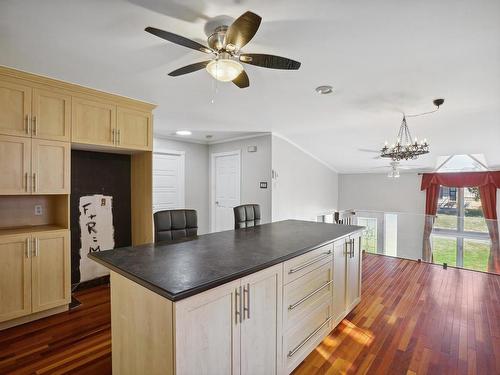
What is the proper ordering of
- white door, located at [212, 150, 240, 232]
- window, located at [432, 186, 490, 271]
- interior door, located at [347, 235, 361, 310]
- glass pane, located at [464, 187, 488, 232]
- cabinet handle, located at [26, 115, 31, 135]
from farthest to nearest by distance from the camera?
glass pane, located at [464, 187, 488, 232] < white door, located at [212, 150, 240, 232] < window, located at [432, 186, 490, 271] < interior door, located at [347, 235, 361, 310] < cabinet handle, located at [26, 115, 31, 135]

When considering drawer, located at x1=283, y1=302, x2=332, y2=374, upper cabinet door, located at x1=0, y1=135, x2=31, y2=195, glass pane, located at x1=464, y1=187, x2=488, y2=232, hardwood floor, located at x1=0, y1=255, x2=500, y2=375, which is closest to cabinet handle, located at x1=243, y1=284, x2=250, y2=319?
drawer, located at x1=283, y1=302, x2=332, y2=374

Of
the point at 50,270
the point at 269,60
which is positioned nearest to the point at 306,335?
the point at 269,60

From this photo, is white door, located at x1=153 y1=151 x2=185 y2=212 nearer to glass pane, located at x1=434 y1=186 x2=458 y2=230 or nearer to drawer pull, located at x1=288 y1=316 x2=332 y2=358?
drawer pull, located at x1=288 y1=316 x2=332 y2=358

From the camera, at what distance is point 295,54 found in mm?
1979

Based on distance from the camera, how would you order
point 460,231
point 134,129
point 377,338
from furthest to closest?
point 460,231, point 134,129, point 377,338

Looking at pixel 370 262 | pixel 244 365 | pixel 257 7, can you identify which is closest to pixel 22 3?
pixel 257 7

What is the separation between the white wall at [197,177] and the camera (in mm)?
5180

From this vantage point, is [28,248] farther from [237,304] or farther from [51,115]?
[237,304]

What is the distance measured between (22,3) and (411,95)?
3.36 metres

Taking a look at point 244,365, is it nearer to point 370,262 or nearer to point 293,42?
point 293,42

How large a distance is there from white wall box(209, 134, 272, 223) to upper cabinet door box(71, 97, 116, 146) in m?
2.48

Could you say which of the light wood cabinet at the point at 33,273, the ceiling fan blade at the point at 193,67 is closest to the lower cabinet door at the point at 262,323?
the ceiling fan blade at the point at 193,67

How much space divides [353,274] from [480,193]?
5009mm

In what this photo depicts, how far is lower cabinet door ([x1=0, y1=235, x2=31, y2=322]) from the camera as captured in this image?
90.4 inches
